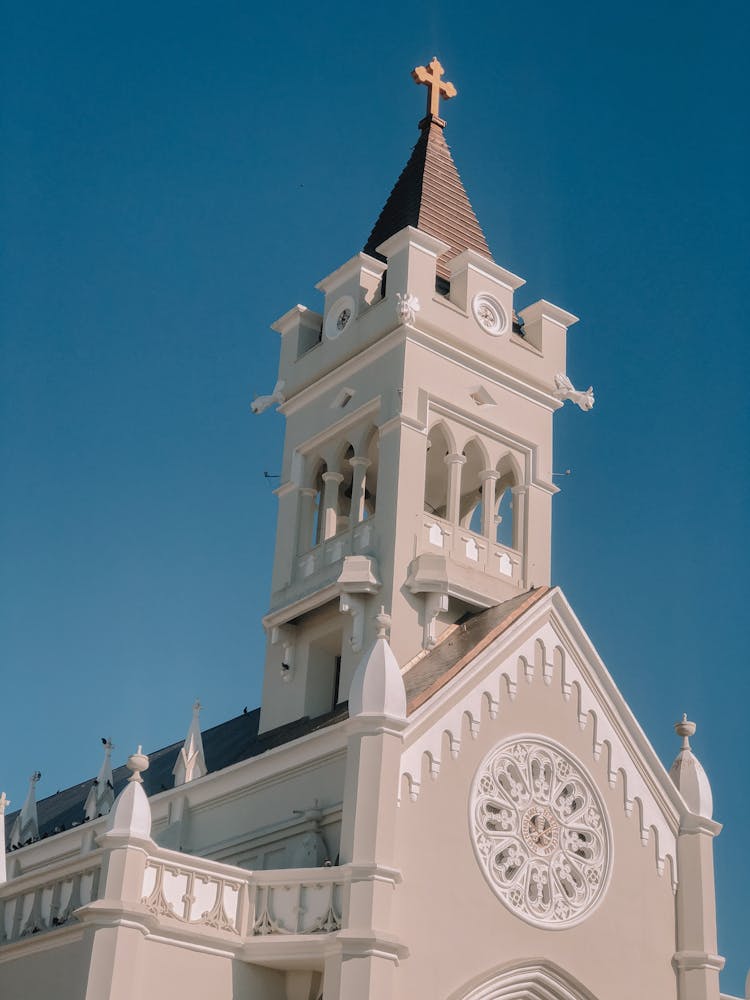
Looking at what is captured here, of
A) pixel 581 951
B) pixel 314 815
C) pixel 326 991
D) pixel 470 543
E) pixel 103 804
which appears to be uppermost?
pixel 470 543

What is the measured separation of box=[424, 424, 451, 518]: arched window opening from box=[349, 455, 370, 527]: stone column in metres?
1.51

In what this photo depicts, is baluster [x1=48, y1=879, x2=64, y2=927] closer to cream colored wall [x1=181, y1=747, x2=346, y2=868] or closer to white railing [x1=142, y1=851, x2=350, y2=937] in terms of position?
white railing [x1=142, y1=851, x2=350, y2=937]

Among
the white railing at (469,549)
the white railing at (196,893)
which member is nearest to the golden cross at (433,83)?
the white railing at (469,549)

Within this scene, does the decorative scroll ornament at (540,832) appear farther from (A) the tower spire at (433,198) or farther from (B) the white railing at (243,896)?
(A) the tower spire at (433,198)

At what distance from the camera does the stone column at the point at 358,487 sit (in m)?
32.6

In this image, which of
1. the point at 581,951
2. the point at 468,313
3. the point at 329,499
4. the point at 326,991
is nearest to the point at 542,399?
the point at 468,313

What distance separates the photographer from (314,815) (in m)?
27.3

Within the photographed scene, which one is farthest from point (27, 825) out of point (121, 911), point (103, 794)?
point (121, 911)

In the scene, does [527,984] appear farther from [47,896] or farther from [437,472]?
[437,472]

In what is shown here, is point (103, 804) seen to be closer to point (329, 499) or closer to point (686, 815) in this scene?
point (329, 499)

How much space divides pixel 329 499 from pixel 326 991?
42.8 feet

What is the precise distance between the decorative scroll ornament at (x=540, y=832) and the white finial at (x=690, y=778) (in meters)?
2.35

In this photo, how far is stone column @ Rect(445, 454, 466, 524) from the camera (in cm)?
3222

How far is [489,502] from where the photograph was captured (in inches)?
1300
